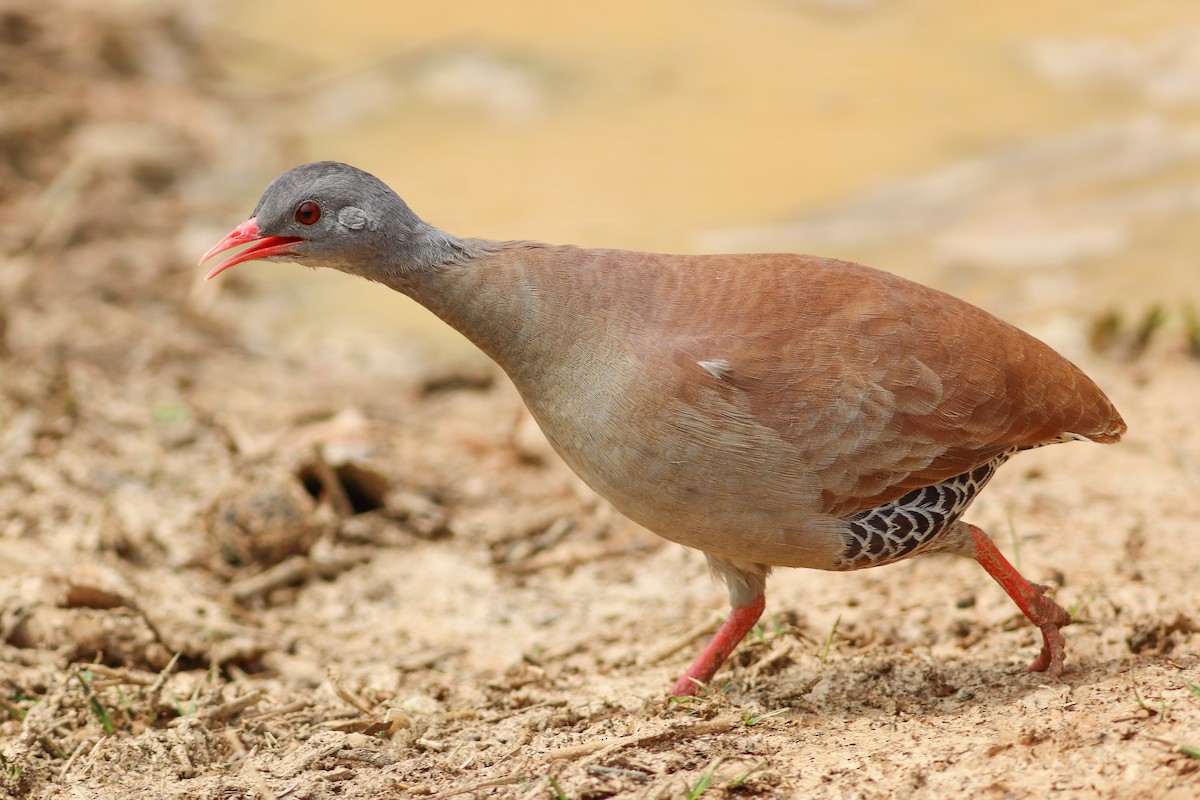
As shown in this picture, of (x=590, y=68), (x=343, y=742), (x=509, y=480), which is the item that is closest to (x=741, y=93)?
(x=590, y=68)

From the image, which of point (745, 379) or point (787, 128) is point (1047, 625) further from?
point (787, 128)

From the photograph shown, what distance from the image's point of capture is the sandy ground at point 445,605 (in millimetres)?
3479

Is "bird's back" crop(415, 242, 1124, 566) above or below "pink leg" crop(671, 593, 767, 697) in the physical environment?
above

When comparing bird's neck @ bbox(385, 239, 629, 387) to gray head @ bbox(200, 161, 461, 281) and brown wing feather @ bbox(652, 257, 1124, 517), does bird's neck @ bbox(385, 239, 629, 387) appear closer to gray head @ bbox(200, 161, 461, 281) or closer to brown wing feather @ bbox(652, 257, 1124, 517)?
gray head @ bbox(200, 161, 461, 281)

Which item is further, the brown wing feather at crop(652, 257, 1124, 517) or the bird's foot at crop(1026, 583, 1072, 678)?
the bird's foot at crop(1026, 583, 1072, 678)

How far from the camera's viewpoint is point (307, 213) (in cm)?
393

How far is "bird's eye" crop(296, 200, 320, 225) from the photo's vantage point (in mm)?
3918

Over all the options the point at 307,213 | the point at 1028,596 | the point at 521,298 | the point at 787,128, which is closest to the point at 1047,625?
the point at 1028,596

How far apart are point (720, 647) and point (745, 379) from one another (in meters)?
1.00

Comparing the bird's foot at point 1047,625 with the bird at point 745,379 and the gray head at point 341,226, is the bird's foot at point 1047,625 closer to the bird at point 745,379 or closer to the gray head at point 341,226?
the bird at point 745,379

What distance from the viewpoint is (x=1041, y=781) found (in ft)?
10.3

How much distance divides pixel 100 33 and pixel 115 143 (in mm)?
2009

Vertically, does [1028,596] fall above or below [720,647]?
above

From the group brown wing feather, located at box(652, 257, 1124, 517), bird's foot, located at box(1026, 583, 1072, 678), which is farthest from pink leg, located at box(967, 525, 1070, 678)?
brown wing feather, located at box(652, 257, 1124, 517)
